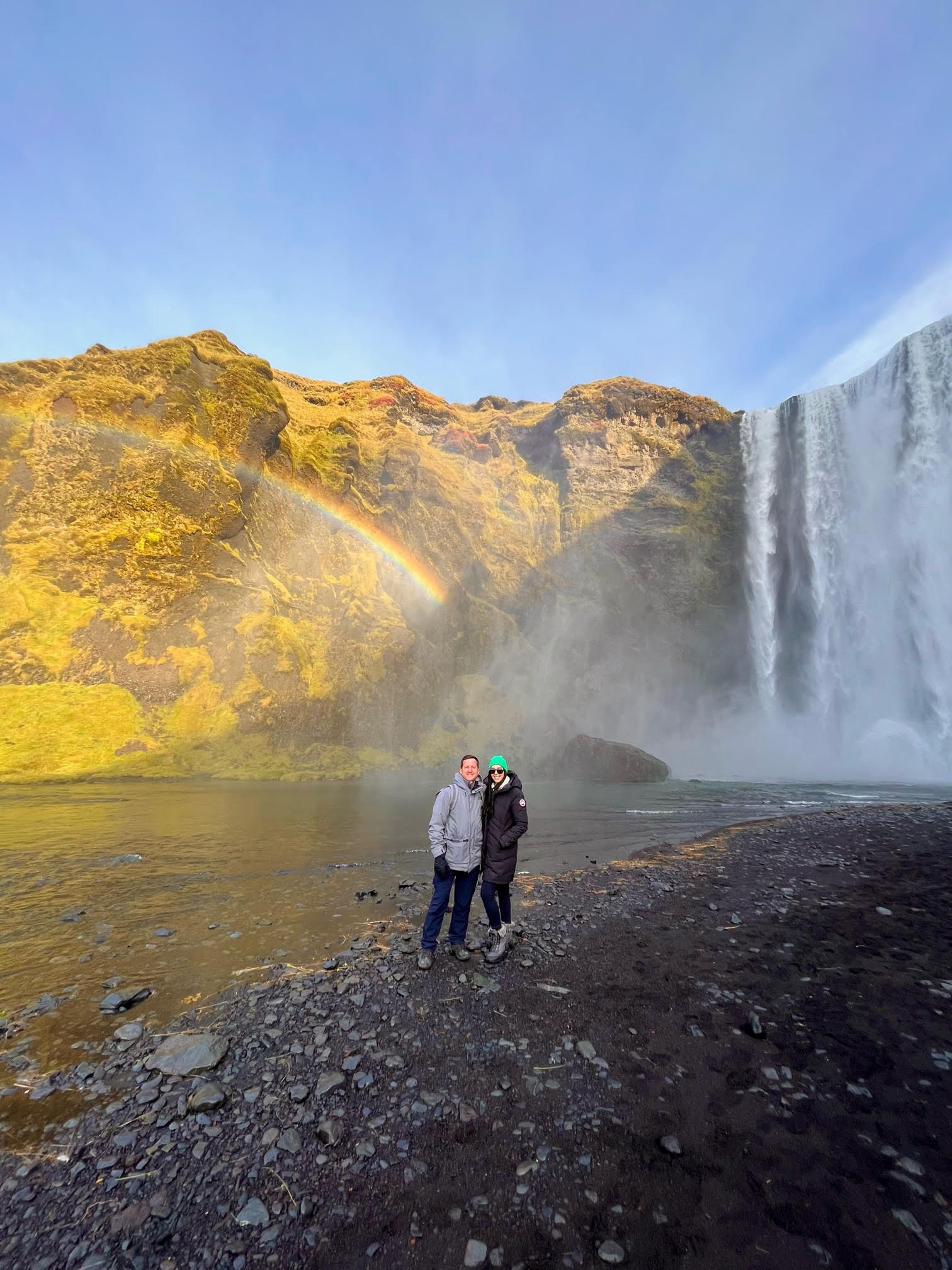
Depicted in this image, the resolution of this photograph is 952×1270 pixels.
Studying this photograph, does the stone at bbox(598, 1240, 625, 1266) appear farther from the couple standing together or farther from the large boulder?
the large boulder

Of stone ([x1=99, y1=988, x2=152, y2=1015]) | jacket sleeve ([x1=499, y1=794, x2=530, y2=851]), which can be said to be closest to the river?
stone ([x1=99, y1=988, x2=152, y2=1015])

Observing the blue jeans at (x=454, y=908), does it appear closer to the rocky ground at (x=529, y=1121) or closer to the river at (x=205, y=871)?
the rocky ground at (x=529, y=1121)

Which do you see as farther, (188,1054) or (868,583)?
(868,583)

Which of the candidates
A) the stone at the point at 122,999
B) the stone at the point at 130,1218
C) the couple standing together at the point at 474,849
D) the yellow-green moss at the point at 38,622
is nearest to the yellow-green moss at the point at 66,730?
the yellow-green moss at the point at 38,622

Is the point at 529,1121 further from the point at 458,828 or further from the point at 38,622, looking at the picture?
the point at 38,622

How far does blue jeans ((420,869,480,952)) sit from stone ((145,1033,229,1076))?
3.05 meters

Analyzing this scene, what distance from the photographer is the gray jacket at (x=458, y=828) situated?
26.0ft

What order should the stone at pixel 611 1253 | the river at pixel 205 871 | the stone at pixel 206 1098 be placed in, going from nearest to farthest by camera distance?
1. the stone at pixel 611 1253
2. the stone at pixel 206 1098
3. the river at pixel 205 871

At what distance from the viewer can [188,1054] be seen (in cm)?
533

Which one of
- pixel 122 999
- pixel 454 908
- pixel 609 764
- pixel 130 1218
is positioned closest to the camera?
pixel 130 1218

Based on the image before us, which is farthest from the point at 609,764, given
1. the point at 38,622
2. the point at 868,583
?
the point at 38,622

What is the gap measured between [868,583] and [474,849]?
58518 millimetres

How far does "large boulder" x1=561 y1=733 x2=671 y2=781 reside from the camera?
38719 mm

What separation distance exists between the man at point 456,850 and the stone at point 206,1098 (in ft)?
11.2
